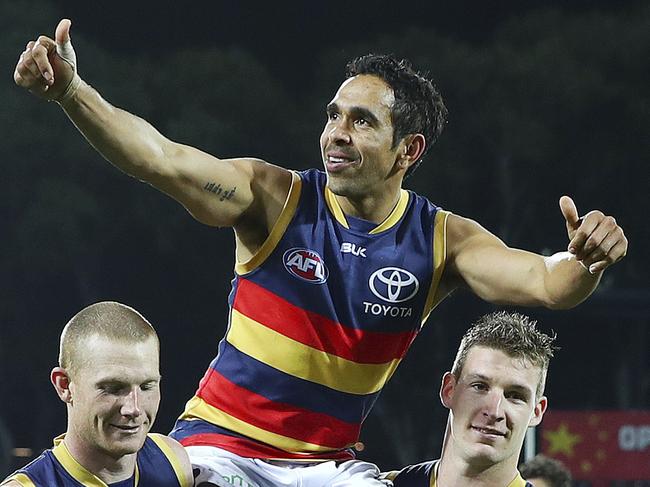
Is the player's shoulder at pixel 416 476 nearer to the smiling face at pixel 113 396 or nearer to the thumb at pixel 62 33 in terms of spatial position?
the smiling face at pixel 113 396

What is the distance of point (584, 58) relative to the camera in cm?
2367

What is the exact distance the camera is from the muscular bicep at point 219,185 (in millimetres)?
3439

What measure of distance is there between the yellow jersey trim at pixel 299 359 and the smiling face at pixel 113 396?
48 cm

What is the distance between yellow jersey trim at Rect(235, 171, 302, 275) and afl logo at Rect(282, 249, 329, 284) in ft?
0.18

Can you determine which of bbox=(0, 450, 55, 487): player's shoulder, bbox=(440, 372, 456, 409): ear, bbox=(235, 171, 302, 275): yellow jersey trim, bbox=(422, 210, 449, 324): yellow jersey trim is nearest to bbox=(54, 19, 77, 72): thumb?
bbox=(235, 171, 302, 275): yellow jersey trim

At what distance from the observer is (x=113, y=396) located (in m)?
3.19

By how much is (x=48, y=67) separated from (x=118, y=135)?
0.94ft

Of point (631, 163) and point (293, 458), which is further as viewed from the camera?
point (631, 163)

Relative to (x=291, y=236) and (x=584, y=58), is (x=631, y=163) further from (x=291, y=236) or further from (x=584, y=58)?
(x=291, y=236)

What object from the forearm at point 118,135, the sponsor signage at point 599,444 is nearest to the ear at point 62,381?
the forearm at point 118,135

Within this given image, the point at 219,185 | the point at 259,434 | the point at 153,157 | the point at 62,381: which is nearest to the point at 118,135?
the point at 153,157

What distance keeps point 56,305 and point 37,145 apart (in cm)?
293

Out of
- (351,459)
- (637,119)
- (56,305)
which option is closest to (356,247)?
(351,459)

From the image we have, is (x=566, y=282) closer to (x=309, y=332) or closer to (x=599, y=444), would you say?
(x=309, y=332)
